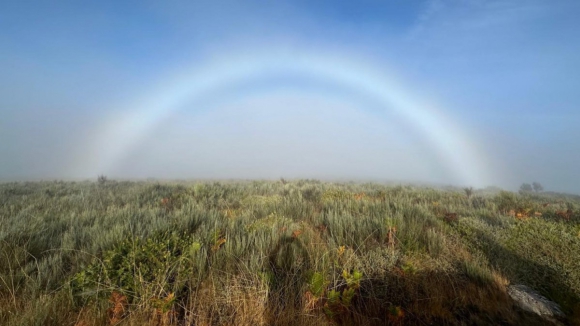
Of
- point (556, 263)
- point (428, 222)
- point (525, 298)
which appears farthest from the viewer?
point (428, 222)

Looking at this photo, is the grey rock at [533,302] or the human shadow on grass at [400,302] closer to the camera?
the human shadow on grass at [400,302]

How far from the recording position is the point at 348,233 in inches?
206

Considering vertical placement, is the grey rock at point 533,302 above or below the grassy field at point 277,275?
below

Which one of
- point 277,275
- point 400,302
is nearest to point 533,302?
point 400,302

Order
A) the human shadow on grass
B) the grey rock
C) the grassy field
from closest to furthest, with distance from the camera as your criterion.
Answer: the grassy field, the human shadow on grass, the grey rock

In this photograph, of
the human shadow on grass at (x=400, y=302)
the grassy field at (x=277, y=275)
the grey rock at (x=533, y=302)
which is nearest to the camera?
the grassy field at (x=277, y=275)

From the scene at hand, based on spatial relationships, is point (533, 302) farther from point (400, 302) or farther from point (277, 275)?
point (277, 275)

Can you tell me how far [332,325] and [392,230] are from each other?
2.87m

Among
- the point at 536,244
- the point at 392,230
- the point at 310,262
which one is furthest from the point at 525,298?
the point at 310,262

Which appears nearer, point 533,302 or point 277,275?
point 533,302

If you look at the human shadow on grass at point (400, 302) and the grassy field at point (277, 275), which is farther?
the human shadow on grass at point (400, 302)

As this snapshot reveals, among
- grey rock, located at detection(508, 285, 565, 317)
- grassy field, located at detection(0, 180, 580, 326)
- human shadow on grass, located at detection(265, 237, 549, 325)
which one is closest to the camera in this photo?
grassy field, located at detection(0, 180, 580, 326)

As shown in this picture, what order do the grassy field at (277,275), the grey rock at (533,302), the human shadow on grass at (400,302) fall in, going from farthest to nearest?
the grey rock at (533,302) < the human shadow on grass at (400,302) < the grassy field at (277,275)

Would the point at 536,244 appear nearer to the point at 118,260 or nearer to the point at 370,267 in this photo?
the point at 370,267
